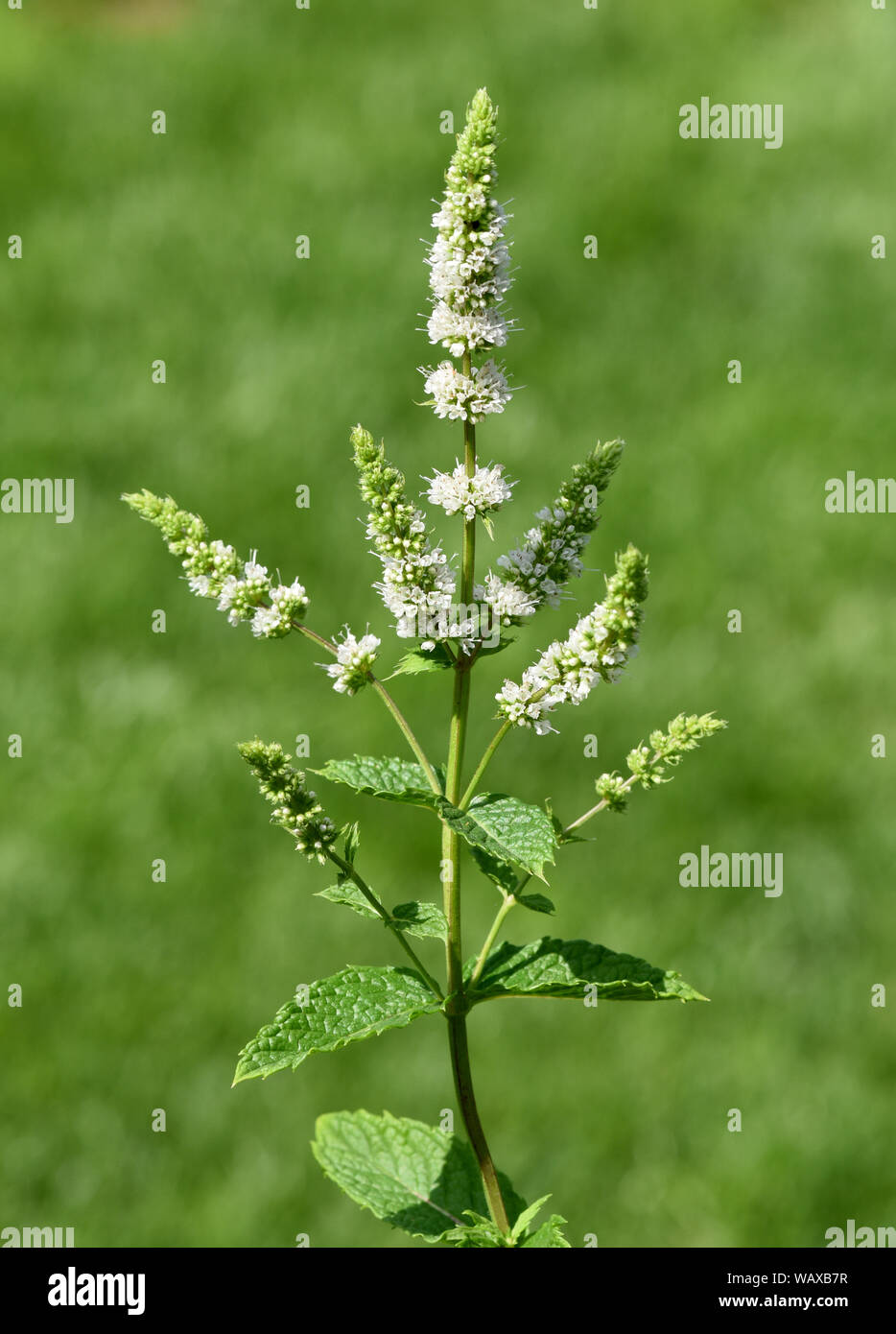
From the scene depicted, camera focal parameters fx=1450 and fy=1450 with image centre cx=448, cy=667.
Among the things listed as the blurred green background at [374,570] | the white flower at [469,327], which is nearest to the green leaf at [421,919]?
the white flower at [469,327]

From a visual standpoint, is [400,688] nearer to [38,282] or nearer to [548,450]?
[548,450]

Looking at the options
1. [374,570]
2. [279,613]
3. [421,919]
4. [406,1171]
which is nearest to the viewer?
[279,613]

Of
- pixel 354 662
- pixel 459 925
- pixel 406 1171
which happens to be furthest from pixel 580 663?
pixel 406 1171

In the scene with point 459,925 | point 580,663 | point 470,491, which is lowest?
point 459,925

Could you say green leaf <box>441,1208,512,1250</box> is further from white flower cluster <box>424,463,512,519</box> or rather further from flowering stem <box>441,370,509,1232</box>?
white flower cluster <box>424,463,512,519</box>

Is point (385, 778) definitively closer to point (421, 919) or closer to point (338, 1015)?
point (421, 919)

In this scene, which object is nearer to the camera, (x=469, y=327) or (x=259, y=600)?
(x=469, y=327)

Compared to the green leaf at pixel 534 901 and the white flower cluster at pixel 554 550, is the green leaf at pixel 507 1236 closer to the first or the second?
the green leaf at pixel 534 901
